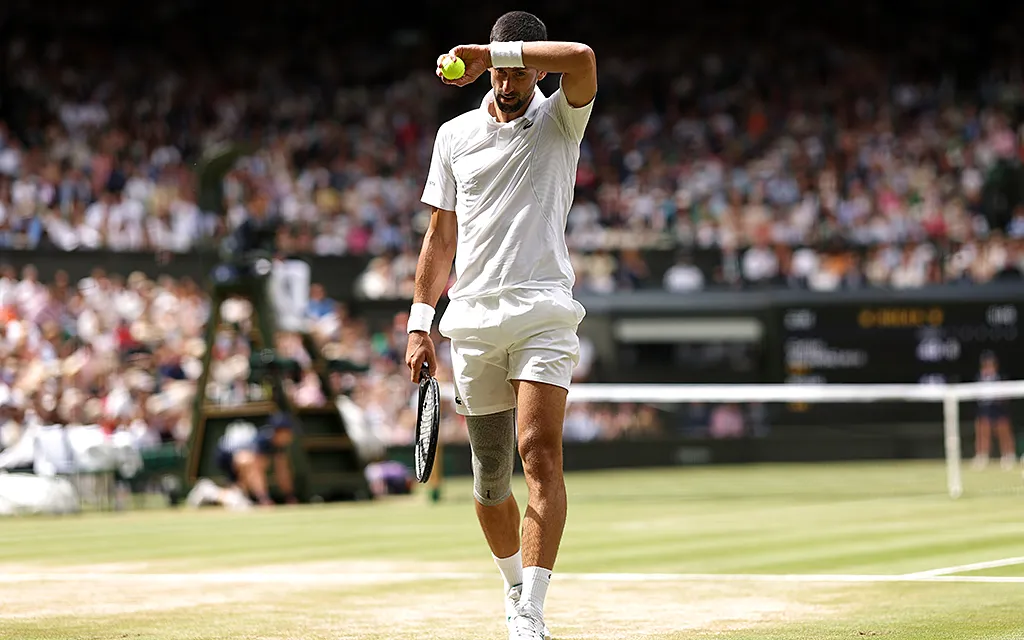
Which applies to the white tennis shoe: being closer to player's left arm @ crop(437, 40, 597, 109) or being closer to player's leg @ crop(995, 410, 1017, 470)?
player's left arm @ crop(437, 40, 597, 109)

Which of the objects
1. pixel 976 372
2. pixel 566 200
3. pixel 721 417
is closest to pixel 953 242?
pixel 976 372

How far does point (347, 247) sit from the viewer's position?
26641 millimetres

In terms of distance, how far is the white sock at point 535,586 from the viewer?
596 cm

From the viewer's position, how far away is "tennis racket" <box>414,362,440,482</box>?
250 inches

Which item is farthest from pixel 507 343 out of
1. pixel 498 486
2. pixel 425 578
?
pixel 425 578

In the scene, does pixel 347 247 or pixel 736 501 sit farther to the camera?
pixel 347 247

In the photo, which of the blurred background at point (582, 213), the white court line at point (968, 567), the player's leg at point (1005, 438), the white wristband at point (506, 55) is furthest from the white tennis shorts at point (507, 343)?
the player's leg at point (1005, 438)

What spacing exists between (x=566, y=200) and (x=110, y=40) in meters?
27.4

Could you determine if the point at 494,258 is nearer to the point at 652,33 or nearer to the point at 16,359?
the point at 16,359

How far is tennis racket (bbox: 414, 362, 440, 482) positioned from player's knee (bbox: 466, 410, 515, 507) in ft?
0.50

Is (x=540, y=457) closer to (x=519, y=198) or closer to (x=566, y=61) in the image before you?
(x=519, y=198)

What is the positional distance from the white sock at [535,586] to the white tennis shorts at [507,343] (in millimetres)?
710

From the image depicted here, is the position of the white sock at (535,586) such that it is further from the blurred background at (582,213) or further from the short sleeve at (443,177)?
the blurred background at (582,213)

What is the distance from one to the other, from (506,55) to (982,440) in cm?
2121
